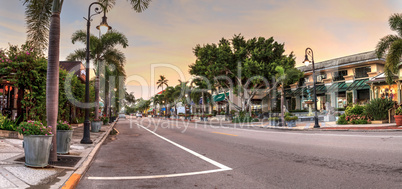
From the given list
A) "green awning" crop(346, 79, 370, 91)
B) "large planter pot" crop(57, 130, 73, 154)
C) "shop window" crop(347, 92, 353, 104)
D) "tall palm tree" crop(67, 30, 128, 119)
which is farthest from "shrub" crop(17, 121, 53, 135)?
"shop window" crop(347, 92, 353, 104)

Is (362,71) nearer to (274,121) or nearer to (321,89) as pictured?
(321,89)

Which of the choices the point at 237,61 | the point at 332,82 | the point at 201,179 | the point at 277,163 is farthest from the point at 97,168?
the point at 332,82

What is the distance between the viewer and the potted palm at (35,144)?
248 inches

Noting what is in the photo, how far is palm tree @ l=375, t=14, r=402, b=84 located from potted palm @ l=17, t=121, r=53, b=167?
24429mm

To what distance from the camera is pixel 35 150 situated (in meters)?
6.32

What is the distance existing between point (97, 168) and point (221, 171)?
11.0 ft

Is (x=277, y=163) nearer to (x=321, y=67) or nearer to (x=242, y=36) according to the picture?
(x=242, y=36)

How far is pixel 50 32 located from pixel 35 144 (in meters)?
3.23

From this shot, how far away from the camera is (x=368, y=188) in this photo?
4.83m

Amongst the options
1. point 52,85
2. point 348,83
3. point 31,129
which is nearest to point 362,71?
point 348,83

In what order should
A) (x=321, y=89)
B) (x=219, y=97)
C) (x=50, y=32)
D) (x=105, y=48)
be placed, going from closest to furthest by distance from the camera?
Result: 1. (x=50, y=32)
2. (x=105, y=48)
3. (x=321, y=89)
4. (x=219, y=97)

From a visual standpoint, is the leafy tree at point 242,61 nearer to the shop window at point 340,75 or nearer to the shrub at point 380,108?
the shop window at point 340,75

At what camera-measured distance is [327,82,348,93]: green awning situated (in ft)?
122

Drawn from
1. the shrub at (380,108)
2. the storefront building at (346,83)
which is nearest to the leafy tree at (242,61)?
the storefront building at (346,83)
